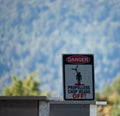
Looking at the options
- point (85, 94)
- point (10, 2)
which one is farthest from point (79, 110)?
point (10, 2)

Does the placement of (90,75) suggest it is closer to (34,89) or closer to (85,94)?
(85,94)

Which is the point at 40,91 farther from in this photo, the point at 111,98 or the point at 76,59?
the point at 76,59

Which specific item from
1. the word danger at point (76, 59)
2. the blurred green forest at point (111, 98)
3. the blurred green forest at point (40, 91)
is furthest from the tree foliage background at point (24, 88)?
the word danger at point (76, 59)

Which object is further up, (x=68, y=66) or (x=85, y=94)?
(x=68, y=66)

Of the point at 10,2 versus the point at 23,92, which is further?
the point at 10,2

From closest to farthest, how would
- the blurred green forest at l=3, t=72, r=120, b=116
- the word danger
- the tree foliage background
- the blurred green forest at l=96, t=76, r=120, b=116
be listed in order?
1. the word danger
2. the blurred green forest at l=96, t=76, r=120, b=116
3. the blurred green forest at l=3, t=72, r=120, b=116
4. the tree foliage background

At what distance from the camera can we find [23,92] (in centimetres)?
3838

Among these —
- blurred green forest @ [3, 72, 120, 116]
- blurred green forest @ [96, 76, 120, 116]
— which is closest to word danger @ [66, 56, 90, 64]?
blurred green forest @ [96, 76, 120, 116]

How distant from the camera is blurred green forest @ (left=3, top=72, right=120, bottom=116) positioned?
37.2 m

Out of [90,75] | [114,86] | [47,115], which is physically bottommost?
[47,115]

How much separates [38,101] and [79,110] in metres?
0.58

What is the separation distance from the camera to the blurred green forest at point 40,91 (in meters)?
37.2

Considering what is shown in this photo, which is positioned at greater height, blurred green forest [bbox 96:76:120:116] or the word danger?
blurred green forest [bbox 96:76:120:116]

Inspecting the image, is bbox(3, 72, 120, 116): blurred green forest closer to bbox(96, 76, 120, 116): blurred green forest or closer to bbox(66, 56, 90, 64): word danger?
→ bbox(96, 76, 120, 116): blurred green forest
